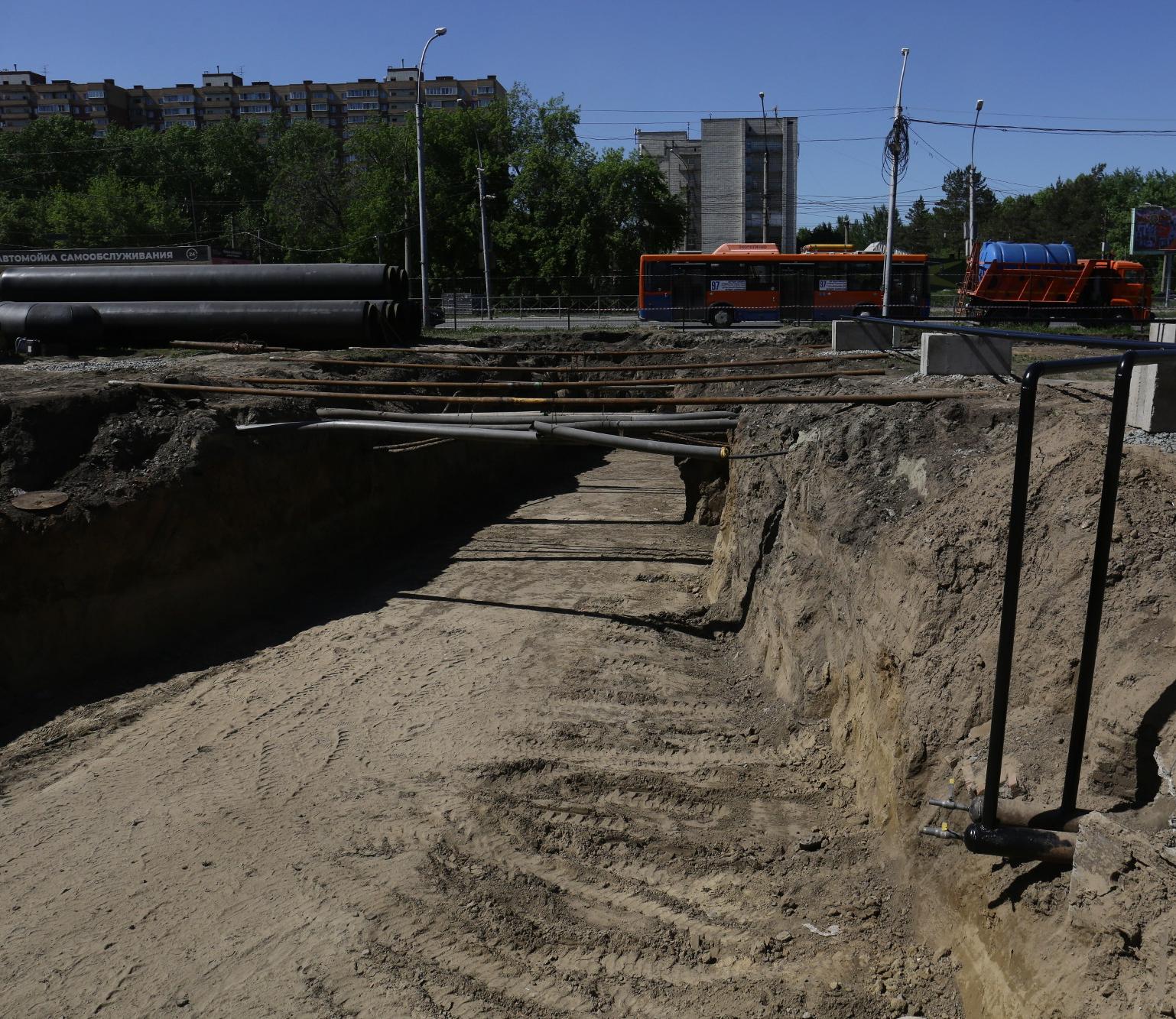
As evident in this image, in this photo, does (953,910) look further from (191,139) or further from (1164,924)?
(191,139)

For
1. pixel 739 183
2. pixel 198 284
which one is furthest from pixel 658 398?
pixel 739 183

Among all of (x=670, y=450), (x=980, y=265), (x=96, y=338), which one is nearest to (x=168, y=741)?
(x=670, y=450)

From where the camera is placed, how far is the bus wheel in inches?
1170

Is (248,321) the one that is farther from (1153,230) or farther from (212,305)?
(1153,230)

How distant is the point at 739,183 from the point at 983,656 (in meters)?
71.2

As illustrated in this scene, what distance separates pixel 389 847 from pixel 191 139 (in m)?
82.5

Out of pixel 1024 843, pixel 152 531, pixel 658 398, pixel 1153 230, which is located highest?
pixel 1153 230

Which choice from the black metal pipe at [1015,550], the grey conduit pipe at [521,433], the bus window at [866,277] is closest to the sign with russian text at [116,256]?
the grey conduit pipe at [521,433]

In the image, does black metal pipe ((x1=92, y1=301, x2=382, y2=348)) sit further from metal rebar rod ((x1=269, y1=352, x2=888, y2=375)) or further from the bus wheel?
the bus wheel

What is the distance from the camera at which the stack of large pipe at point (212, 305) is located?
56.9ft

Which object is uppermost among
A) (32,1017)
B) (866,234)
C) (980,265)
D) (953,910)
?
(866,234)

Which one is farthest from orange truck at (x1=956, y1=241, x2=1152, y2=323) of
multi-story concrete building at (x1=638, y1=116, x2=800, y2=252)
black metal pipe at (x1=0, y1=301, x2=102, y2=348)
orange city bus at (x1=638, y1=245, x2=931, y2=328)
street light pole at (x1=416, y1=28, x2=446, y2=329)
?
multi-story concrete building at (x1=638, y1=116, x2=800, y2=252)

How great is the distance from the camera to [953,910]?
4.82 m

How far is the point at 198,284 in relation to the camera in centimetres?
1931
